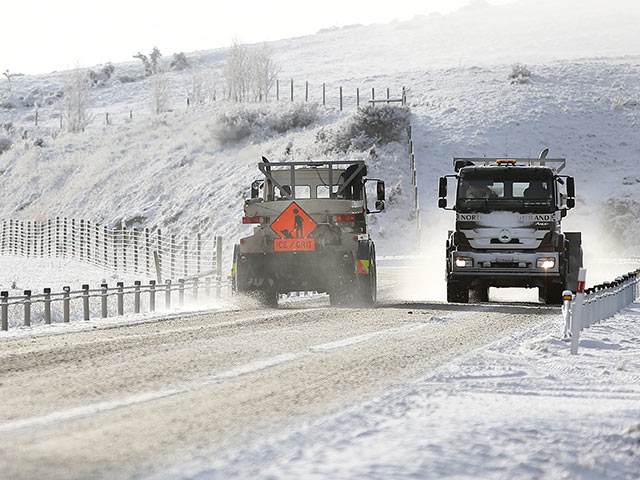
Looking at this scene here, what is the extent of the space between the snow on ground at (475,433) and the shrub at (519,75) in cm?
7307

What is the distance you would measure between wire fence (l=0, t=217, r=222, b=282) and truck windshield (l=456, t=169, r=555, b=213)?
19065 mm

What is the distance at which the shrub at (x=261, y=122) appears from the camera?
7619 cm

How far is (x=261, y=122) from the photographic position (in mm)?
A: 78000

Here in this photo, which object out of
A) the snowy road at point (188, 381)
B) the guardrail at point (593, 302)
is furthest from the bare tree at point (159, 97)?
the snowy road at point (188, 381)

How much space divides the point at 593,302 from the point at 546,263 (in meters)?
4.59

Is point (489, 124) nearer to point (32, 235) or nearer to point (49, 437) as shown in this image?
point (32, 235)

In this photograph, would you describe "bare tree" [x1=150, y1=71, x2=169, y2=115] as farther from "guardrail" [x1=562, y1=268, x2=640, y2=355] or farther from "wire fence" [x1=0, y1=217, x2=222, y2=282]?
"guardrail" [x1=562, y1=268, x2=640, y2=355]

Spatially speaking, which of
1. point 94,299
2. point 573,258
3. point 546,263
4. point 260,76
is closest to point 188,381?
point 546,263

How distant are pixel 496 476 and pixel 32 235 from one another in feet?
174

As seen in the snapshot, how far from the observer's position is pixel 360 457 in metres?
5.94

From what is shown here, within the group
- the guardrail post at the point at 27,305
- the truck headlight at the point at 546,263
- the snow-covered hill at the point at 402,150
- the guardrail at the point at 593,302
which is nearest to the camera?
the guardrail at the point at 593,302

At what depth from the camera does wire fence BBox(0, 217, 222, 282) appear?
141 ft

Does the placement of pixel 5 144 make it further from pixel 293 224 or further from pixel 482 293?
pixel 293 224

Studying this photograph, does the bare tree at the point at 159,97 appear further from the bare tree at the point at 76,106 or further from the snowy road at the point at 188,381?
the snowy road at the point at 188,381
